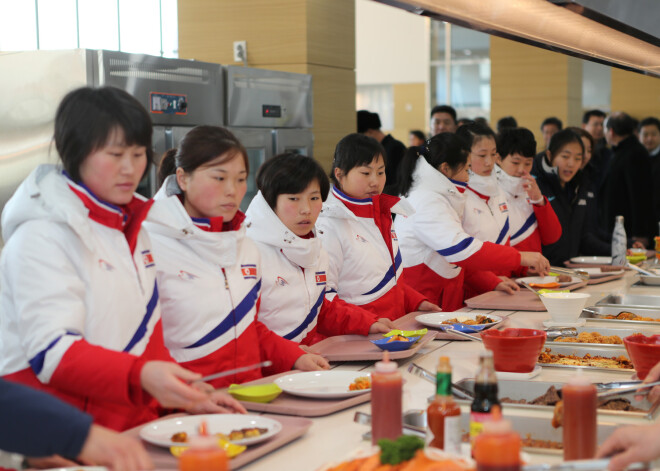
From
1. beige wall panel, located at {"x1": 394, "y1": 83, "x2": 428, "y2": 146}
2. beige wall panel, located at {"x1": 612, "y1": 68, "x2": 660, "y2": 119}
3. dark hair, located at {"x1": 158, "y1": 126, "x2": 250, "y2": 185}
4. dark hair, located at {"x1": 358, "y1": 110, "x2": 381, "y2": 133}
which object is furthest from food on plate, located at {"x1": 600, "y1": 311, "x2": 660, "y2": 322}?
beige wall panel, located at {"x1": 394, "y1": 83, "x2": 428, "y2": 146}

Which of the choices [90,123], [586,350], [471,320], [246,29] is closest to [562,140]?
[246,29]

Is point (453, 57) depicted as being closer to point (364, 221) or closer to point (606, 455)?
point (364, 221)

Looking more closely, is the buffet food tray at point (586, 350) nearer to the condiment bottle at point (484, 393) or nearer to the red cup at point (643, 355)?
the red cup at point (643, 355)

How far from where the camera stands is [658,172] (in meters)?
7.47

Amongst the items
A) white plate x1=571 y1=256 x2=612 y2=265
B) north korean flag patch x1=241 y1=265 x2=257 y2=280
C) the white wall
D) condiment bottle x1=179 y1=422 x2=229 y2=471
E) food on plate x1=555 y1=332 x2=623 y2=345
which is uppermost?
the white wall

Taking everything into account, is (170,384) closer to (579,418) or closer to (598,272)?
(579,418)

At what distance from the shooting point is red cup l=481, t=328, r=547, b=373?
2.23 metres

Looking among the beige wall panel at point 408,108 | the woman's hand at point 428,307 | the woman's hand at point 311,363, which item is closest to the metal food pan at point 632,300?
the woman's hand at point 428,307

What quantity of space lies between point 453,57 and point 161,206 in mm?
11762

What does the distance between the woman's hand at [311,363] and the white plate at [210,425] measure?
56 cm

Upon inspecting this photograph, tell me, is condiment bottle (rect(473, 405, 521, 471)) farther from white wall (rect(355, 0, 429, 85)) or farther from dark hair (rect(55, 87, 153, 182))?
white wall (rect(355, 0, 429, 85))

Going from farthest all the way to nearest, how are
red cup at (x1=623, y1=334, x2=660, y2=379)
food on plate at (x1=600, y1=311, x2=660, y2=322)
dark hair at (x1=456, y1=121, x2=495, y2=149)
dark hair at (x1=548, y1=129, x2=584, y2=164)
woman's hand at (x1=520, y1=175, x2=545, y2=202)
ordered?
1. dark hair at (x1=548, y1=129, x2=584, y2=164)
2. woman's hand at (x1=520, y1=175, x2=545, y2=202)
3. dark hair at (x1=456, y1=121, x2=495, y2=149)
4. food on plate at (x1=600, y1=311, x2=660, y2=322)
5. red cup at (x1=623, y1=334, x2=660, y2=379)

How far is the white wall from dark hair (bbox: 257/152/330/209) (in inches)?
471

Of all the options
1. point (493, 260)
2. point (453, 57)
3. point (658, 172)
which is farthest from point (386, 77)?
point (493, 260)
